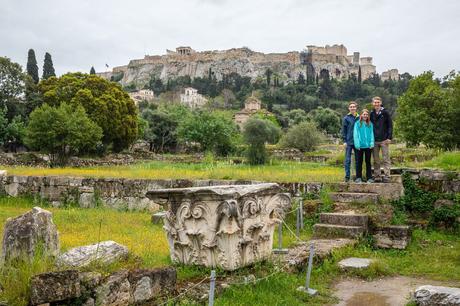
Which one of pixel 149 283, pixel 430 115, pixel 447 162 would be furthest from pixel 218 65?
pixel 149 283

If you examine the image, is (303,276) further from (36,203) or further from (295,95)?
(295,95)

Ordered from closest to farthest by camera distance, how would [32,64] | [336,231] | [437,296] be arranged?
1. [437,296]
2. [336,231]
3. [32,64]

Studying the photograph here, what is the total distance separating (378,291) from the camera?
6.47 meters

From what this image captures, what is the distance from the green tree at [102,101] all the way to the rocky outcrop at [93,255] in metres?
35.2

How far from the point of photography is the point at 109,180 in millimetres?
14281

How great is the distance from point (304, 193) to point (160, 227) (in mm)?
3732

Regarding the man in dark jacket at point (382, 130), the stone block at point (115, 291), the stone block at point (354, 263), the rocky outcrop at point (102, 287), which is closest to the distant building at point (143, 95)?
the man in dark jacket at point (382, 130)

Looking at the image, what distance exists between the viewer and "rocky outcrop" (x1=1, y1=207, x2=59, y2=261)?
4.97m

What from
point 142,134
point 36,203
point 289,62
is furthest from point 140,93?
point 36,203

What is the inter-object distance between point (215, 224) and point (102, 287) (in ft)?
6.20

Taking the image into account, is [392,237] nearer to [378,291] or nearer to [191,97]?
[378,291]

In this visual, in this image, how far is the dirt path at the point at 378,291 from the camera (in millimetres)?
6027

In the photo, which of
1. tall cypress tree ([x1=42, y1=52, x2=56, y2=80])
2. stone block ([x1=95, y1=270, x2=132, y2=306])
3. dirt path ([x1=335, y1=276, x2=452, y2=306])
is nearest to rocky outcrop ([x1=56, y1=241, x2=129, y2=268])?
stone block ([x1=95, y1=270, x2=132, y2=306])

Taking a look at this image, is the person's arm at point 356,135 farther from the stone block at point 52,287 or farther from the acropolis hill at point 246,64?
the acropolis hill at point 246,64
